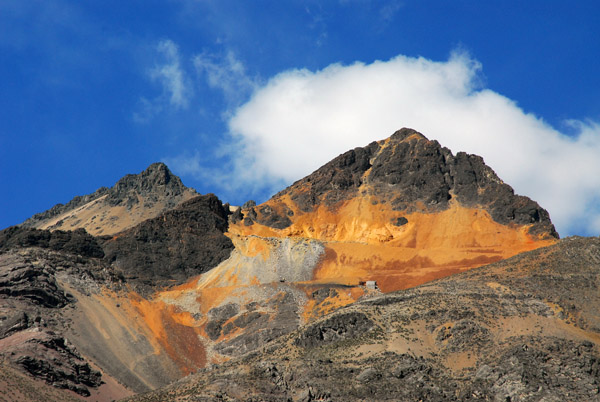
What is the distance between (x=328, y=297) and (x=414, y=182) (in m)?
54.7

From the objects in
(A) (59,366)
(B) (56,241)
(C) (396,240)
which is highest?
(B) (56,241)

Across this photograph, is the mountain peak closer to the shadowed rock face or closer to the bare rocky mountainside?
the bare rocky mountainside

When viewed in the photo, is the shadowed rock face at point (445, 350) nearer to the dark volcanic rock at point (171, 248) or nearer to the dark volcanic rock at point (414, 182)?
the dark volcanic rock at point (171, 248)

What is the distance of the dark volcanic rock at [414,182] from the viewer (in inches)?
6373

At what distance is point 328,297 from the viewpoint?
12594 cm

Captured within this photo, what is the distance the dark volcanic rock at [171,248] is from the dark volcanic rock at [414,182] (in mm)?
28517

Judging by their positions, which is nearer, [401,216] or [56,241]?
[56,241]

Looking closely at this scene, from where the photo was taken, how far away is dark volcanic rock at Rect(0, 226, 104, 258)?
14238cm

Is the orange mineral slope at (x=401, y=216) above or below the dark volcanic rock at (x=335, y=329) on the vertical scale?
above

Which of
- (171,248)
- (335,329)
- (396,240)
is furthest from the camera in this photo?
(396,240)

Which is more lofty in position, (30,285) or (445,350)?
(30,285)

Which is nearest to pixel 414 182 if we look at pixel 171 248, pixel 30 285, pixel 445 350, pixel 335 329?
pixel 171 248

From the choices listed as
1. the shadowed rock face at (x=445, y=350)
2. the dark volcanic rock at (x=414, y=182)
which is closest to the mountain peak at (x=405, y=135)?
the dark volcanic rock at (x=414, y=182)

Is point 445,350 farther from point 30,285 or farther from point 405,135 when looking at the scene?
point 405,135
